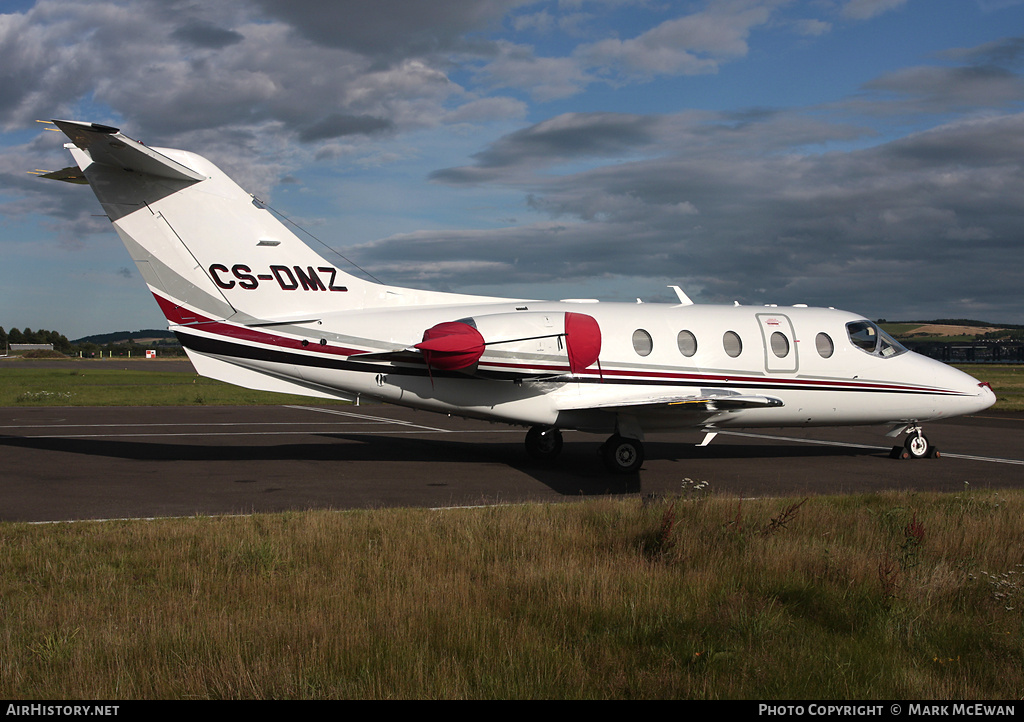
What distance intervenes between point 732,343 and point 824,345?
2.25 m

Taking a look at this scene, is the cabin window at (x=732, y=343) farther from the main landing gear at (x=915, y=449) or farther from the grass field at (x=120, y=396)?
the grass field at (x=120, y=396)

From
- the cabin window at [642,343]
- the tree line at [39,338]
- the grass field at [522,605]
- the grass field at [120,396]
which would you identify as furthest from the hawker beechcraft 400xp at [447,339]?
the tree line at [39,338]

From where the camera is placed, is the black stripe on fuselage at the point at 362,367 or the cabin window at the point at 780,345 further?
the cabin window at the point at 780,345

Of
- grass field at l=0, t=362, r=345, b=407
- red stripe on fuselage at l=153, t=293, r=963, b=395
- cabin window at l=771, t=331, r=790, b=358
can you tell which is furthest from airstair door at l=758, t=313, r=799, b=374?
grass field at l=0, t=362, r=345, b=407

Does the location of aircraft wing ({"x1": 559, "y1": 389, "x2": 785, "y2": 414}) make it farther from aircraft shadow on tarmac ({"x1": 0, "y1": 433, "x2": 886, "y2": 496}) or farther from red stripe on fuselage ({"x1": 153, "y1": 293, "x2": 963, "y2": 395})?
aircraft shadow on tarmac ({"x1": 0, "y1": 433, "x2": 886, "y2": 496})

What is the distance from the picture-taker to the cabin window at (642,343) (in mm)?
14414

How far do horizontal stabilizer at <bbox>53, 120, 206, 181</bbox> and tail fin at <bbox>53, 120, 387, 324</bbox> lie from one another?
0.8 inches

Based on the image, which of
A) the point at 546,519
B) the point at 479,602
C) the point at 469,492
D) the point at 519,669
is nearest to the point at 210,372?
the point at 469,492

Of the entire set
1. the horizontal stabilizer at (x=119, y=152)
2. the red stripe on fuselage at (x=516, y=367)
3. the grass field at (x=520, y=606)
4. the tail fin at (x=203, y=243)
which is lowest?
the grass field at (x=520, y=606)

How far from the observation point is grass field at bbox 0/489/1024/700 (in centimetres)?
453

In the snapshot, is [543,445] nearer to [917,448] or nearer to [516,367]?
[516,367]

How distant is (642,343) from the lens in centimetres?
1446

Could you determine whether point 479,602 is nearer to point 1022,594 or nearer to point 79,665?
point 79,665

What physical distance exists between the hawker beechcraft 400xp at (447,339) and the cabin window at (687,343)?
0.04 meters
